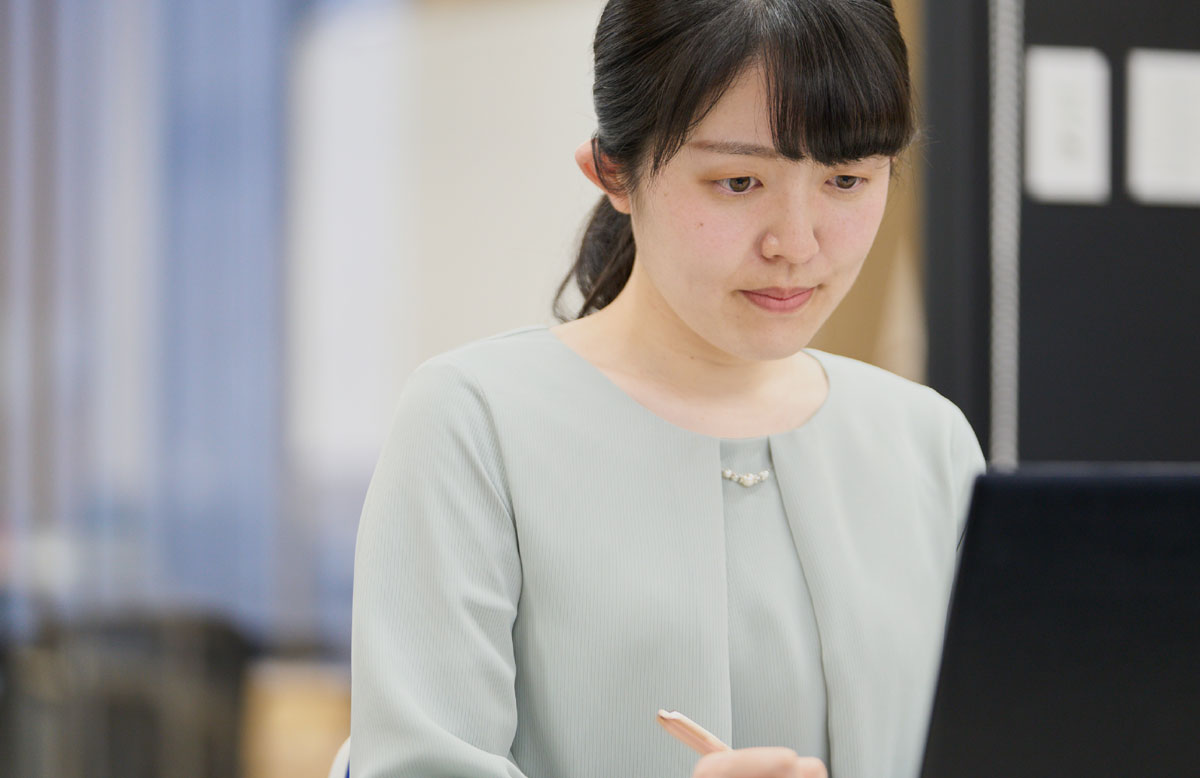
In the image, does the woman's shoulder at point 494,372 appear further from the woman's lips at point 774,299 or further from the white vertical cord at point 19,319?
the white vertical cord at point 19,319

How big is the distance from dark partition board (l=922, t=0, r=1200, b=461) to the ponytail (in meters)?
1.12

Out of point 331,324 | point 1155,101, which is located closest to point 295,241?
point 331,324

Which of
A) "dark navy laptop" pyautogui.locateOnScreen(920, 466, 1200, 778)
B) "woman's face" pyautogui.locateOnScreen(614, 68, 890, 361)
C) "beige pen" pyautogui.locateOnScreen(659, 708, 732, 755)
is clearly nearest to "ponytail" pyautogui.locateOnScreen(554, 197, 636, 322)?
"woman's face" pyautogui.locateOnScreen(614, 68, 890, 361)

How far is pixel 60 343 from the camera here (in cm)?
289

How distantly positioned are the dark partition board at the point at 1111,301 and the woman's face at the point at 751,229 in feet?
4.26

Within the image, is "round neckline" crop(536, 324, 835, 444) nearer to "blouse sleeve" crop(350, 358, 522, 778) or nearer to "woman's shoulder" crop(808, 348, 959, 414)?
"woman's shoulder" crop(808, 348, 959, 414)

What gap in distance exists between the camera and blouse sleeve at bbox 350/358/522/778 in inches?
35.8

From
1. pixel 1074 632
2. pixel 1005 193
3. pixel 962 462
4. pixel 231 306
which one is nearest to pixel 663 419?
pixel 962 462

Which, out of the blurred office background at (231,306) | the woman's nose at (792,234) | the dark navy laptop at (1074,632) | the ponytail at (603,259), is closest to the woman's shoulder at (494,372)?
the ponytail at (603,259)

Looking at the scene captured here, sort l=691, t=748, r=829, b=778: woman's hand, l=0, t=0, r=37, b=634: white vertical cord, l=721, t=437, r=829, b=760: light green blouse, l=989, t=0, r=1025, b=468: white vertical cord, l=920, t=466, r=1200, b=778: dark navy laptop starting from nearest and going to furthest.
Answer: l=920, t=466, r=1200, b=778: dark navy laptop < l=691, t=748, r=829, b=778: woman's hand < l=721, t=437, r=829, b=760: light green blouse < l=989, t=0, r=1025, b=468: white vertical cord < l=0, t=0, r=37, b=634: white vertical cord

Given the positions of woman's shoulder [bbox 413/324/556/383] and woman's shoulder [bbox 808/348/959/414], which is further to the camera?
woman's shoulder [bbox 808/348/959/414]

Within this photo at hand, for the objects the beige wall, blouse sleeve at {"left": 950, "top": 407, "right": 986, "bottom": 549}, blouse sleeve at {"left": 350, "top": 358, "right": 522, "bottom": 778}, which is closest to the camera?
blouse sleeve at {"left": 350, "top": 358, "right": 522, "bottom": 778}

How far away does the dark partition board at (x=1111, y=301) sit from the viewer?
219 centimetres

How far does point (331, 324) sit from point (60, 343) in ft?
1.96
